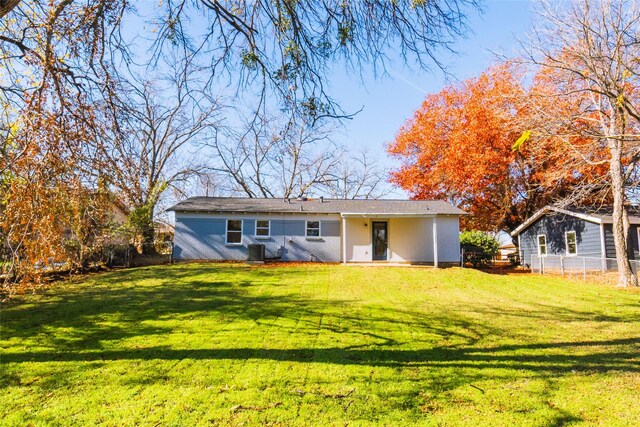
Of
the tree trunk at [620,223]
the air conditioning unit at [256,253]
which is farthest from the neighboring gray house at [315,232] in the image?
the tree trunk at [620,223]

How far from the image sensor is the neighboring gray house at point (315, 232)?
1853 centimetres

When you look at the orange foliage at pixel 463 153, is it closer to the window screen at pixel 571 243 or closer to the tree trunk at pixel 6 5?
the window screen at pixel 571 243

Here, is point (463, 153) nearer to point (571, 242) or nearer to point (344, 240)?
point (571, 242)

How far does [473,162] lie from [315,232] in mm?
10084

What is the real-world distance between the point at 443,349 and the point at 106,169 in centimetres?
524

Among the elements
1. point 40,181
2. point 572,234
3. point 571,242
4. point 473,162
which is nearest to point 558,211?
point 572,234

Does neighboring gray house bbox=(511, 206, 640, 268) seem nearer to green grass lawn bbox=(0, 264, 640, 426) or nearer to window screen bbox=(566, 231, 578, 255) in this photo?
window screen bbox=(566, 231, 578, 255)

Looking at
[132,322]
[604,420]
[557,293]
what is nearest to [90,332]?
[132,322]

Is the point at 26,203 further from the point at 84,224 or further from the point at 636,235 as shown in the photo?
the point at 636,235

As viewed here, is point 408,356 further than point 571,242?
No

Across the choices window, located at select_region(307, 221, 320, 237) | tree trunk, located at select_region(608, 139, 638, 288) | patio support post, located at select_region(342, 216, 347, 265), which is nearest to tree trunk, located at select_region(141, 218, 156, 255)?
window, located at select_region(307, 221, 320, 237)

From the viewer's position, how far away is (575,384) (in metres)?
4.18

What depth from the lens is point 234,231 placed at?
18828 millimetres

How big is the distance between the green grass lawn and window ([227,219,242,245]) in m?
9.01
